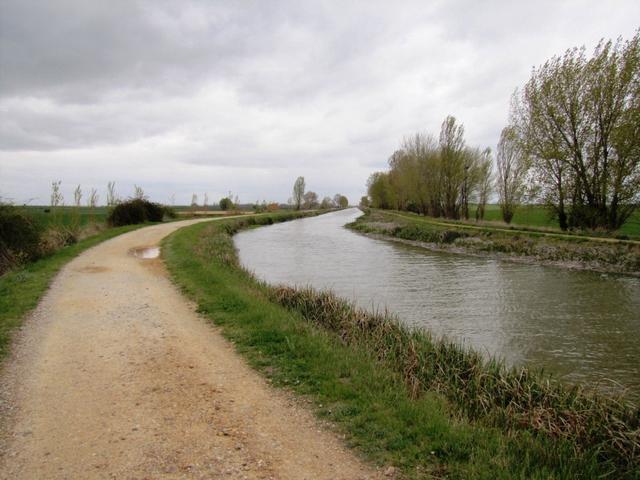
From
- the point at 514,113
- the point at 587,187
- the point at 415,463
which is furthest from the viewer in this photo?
the point at 514,113

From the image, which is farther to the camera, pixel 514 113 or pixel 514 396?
pixel 514 113

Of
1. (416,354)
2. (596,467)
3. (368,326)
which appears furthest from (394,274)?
(596,467)

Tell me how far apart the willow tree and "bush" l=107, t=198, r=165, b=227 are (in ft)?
91.7

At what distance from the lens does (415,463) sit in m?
3.44

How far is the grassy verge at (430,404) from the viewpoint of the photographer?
3551mm

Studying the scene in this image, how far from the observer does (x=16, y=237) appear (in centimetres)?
1344

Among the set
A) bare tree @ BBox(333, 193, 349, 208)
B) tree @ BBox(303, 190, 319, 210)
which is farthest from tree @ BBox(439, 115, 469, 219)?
bare tree @ BBox(333, 193, 349, 208)

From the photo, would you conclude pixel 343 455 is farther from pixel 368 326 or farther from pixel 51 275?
pixel 51 275

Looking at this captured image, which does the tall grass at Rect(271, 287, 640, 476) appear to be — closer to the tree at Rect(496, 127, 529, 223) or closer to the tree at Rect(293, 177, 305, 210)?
the tree at Rect(496, 127, 529, 223)

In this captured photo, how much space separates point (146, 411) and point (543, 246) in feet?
65.9

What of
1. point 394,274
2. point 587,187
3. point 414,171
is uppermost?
point 414,171

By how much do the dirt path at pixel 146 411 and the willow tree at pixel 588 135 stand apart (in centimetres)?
2225

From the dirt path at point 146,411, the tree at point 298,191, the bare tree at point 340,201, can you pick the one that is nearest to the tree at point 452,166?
the dirt path at point 146,411

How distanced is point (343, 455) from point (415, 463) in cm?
61
